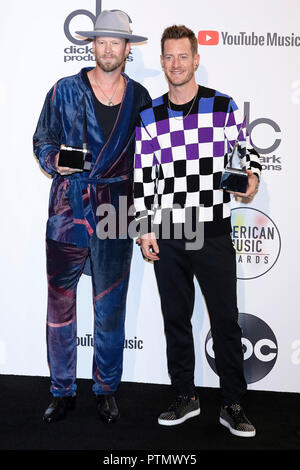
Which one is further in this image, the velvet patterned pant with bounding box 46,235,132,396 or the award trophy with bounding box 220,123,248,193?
the velvet patterned pant with bounding box 46,235,132,396

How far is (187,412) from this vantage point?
9.48 feet

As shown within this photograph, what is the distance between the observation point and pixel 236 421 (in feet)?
8.95

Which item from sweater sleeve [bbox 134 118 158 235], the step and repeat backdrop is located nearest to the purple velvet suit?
sweater sleeve [bbox 134 118 158 235]

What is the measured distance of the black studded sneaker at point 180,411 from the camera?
2.82 metres

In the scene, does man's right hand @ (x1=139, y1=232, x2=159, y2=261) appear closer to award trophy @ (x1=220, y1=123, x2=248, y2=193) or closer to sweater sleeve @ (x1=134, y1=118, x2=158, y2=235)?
sweater sleeve @ (x1=134, y1=118, x2=158, y2=235)

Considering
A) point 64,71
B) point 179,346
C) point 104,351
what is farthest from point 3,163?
point 179,346

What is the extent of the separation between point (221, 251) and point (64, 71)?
4.60ft

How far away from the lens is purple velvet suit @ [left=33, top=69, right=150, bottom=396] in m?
2.83

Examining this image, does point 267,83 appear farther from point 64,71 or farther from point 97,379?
point 97,379

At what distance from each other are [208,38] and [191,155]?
846 mm

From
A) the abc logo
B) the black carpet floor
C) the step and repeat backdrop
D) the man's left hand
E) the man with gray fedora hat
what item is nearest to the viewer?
the black carpet floor

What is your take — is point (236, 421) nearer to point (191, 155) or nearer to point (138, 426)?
point (138, 426)

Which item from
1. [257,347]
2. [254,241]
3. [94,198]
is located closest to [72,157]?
[94,198]

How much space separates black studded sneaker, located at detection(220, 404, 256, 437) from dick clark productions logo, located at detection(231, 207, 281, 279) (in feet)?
2.62
